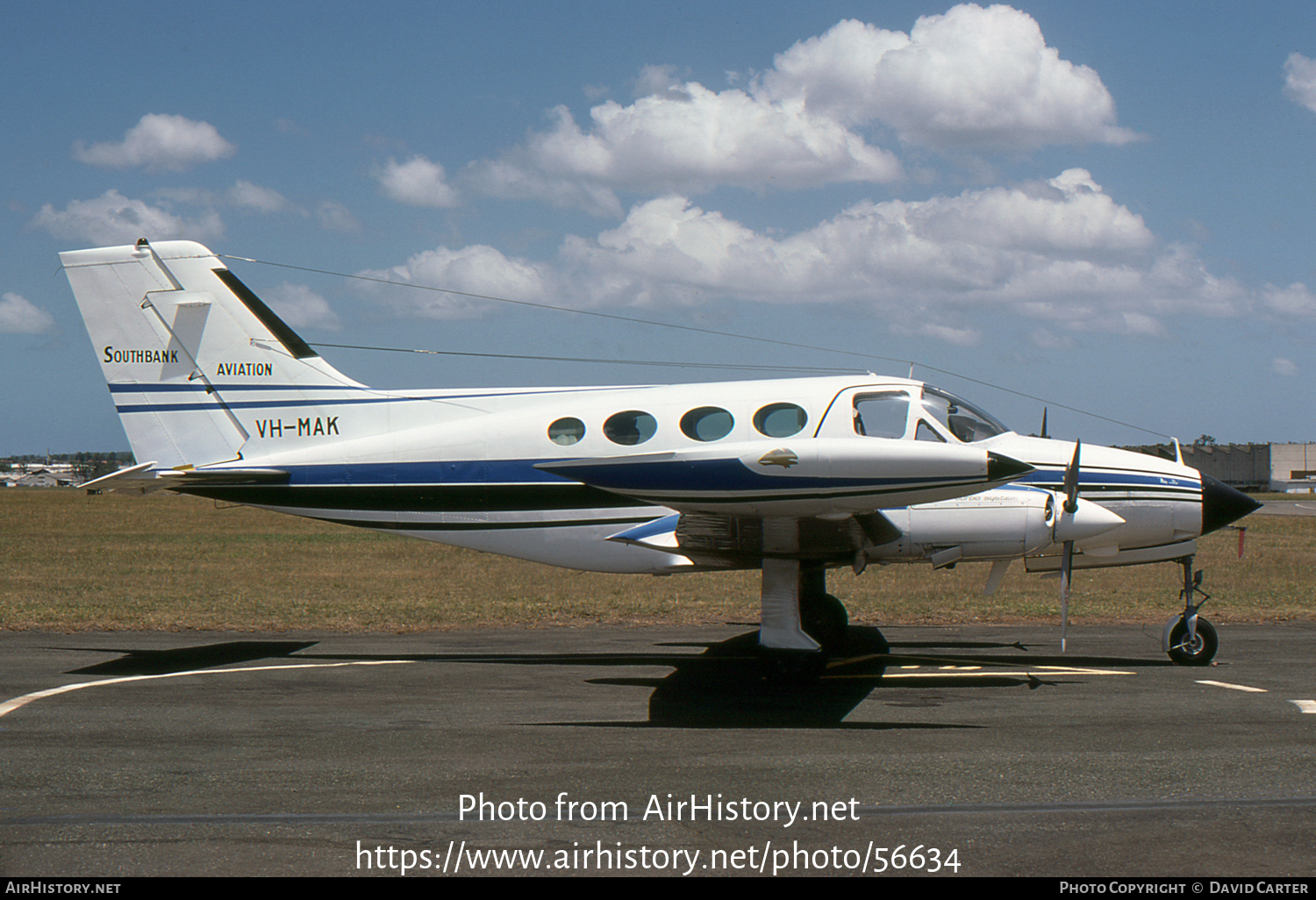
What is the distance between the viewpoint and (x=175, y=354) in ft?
41.9

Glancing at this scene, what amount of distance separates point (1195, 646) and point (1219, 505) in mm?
1567

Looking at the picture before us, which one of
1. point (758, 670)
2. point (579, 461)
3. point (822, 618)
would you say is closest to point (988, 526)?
point (822, 618)

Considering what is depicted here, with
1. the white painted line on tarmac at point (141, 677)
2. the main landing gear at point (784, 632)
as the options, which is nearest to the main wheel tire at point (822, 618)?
the main landing gear at point (784, 632)

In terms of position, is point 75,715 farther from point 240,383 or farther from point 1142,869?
point 1142,869

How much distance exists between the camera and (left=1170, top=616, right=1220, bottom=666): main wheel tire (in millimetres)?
11164

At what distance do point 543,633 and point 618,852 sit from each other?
31.1 feet

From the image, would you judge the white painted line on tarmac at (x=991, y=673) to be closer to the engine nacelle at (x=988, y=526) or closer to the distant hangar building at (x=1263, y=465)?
the engine nacelle at (x=988, y=526)

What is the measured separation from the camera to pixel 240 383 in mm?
12797

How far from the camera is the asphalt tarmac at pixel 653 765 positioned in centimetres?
530

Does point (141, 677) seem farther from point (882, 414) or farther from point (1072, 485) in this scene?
point (1072, 485)

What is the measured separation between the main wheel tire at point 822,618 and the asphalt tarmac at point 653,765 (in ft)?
1.48

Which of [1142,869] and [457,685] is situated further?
[457,685]

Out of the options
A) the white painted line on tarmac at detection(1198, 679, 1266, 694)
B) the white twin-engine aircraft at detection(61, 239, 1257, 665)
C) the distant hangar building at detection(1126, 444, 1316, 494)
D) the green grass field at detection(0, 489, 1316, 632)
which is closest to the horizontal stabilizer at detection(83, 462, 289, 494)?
the white twin-engine aircraft at detection(61, 239, 1257, 665)

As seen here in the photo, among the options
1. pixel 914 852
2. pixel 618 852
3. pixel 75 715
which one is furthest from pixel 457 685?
pixel 914 852
